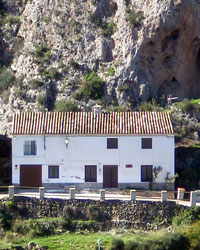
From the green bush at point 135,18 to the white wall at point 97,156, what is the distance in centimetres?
1473

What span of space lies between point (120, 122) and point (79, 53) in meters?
13.9

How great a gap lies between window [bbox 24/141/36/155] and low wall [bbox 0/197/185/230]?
5.05 metres

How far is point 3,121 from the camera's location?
59781 millimetres

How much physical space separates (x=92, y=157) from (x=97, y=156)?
0.34 m

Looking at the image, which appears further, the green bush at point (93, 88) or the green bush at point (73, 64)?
the green bush at point (73, 64)

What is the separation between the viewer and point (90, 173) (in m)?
49.7

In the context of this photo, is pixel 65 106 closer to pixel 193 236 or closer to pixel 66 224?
pixel 66 224

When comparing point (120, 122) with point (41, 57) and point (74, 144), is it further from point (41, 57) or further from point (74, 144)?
point (41, 57)

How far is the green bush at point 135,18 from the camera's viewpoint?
61344mm

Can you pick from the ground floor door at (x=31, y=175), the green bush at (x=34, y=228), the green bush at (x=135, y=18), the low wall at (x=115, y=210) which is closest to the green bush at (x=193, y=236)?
the low wall at (x=115, y=210)

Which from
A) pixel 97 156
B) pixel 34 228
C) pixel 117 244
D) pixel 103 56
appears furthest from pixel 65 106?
pixel 117 244

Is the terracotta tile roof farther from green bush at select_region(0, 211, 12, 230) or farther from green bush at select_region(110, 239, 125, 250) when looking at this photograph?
green bush at select_region(110, 239, 125, 250)

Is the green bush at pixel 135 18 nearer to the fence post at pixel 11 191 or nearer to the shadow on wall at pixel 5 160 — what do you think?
the shadow on wall at pixel 5 160

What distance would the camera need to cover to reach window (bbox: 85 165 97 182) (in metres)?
49.6
